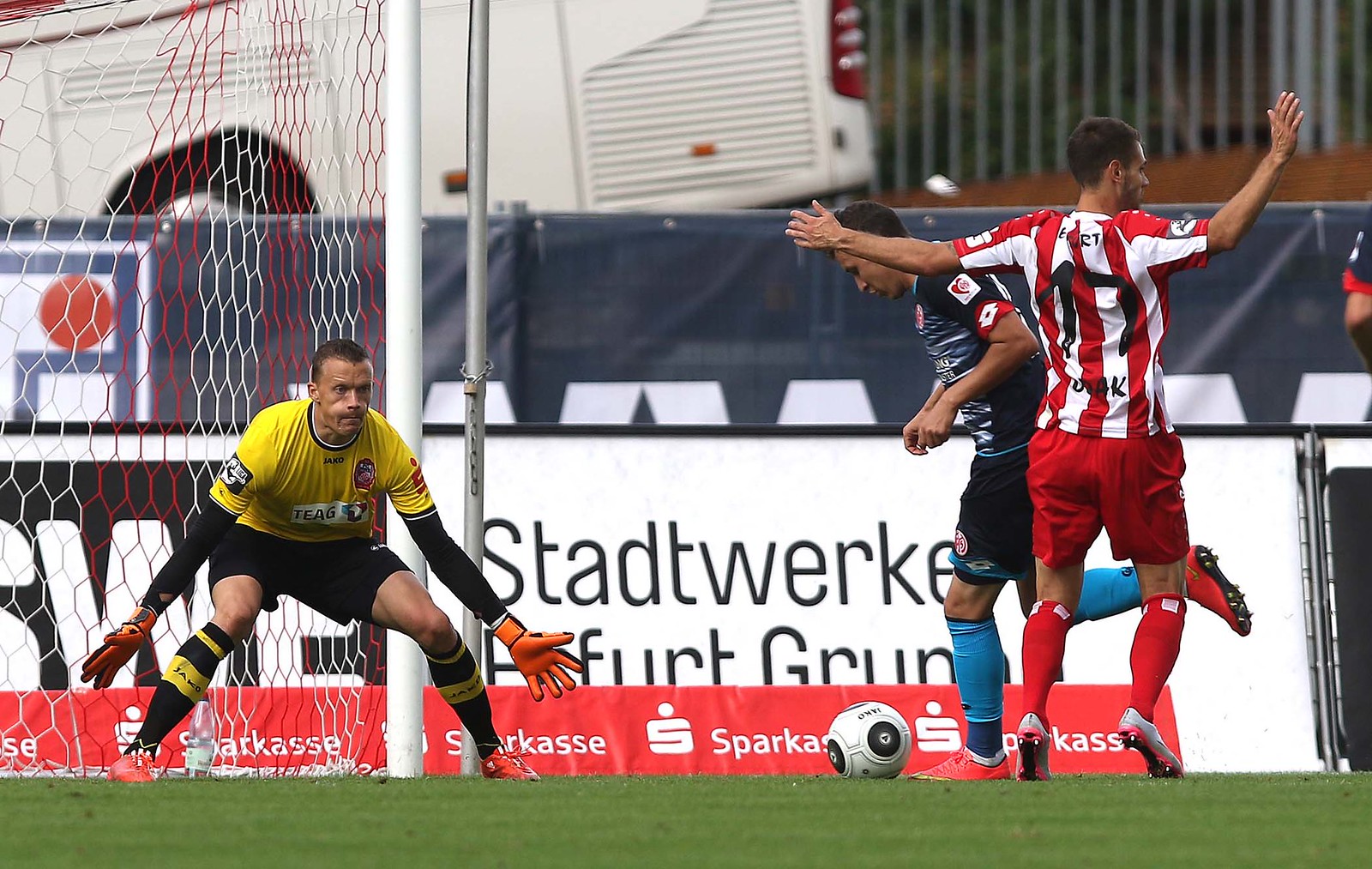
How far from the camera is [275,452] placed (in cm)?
630

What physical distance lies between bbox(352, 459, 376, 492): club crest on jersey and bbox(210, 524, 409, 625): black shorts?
0.82ft

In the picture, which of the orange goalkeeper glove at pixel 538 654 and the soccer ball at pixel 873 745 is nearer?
the orange goalkeeper glove at pixel 538 654

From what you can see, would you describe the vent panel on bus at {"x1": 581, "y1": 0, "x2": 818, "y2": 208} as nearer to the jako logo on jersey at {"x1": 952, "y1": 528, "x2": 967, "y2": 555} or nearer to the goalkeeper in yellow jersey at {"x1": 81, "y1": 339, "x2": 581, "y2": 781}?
the goalkeeper in yellow jersey at {"x1": 81, "y1": 339, "x2": 581, "y2": 781}

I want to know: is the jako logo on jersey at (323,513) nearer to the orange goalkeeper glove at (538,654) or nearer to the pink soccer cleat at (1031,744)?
the orange goalkeeper glove at (538,654)

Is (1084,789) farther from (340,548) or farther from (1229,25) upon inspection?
(1229,25)

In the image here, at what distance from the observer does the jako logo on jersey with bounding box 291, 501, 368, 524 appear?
645cm

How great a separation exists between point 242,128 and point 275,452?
2.57 metres

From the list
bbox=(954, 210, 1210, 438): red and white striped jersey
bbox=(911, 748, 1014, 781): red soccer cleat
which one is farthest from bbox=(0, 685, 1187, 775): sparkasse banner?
bbox=(954, 210, 1210, 438): red and white striped jersey

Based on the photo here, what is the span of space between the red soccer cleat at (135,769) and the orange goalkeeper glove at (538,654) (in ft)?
3.88

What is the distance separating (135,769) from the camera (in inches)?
241

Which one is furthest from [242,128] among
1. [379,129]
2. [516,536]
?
[516,536]

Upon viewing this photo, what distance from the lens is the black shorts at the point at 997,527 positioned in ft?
20.4

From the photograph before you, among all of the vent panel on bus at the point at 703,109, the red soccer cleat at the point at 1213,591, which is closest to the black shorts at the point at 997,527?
the red soccer cleat at the point at 1213,591

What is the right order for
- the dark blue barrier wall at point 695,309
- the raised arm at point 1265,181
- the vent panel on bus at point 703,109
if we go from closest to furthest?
1. the raised arm at point 1265,181
2. the dark blue barrier wall at point 695,309
3. the vent panel on bus at point 703,109
